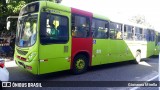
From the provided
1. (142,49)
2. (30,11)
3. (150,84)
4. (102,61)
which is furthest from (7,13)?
(150,84)

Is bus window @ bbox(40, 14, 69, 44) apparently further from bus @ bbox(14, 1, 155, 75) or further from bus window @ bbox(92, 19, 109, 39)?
bus window @ bbox(92, 19, 109, 39)

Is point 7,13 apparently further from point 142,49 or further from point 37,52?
point 142,49

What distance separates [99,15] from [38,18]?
12.1 feet

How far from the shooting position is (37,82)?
23.3 ft

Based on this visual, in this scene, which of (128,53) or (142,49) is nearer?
(128,53)

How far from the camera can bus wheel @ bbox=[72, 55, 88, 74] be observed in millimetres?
8359

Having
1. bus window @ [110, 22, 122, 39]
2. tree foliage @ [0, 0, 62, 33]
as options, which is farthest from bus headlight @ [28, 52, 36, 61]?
tree foliage @ [0, 0, 62, 33]

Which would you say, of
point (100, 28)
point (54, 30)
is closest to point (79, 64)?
point (54, 30)

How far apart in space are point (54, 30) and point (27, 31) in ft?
3.49

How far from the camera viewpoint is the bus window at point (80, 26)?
8.17 m

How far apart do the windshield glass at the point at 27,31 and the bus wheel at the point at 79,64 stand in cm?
217

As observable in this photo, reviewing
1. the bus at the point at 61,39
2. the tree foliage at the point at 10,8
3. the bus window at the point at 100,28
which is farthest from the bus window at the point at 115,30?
the tree foliage at the point at 10,8

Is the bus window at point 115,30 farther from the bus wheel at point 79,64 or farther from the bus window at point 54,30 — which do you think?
the bus window at point 54,30

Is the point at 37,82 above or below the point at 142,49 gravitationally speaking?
below
